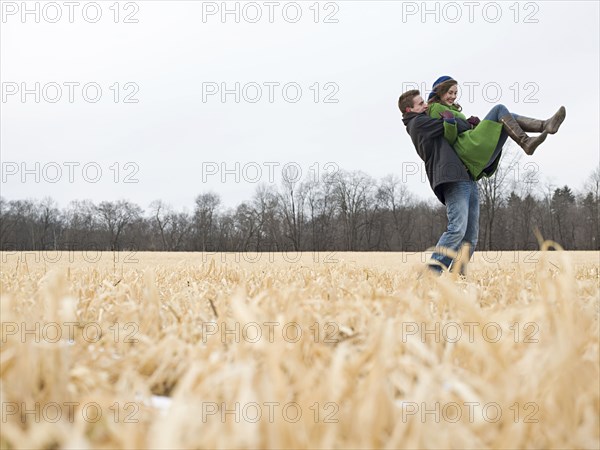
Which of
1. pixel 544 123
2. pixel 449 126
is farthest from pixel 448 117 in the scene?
pixel 544 123

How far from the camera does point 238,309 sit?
855 millimetres

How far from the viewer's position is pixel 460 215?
4.17 m

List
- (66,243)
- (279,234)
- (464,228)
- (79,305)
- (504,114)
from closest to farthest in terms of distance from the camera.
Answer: (79,305), (504,114), (464,228), (66,243), (279,234)

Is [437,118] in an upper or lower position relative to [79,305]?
upper

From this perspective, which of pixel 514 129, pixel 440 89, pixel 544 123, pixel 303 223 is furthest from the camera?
pixel 303 223

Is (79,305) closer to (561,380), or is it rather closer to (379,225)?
(561,380)

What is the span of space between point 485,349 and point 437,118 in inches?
149

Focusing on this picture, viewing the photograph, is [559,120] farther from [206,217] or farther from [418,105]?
[206,217]

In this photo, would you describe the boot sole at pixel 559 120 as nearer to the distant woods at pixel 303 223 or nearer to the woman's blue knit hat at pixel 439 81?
the woman's blue knit hat at pixel 439 81

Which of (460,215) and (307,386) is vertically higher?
(460,215)

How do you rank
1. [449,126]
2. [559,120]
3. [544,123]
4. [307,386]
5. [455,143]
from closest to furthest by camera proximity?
[307,386], [559,120], [544,123], [449,126], [455,143]

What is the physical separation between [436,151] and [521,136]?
2.70 ft

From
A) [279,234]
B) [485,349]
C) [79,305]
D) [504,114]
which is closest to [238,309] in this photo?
[485,349]

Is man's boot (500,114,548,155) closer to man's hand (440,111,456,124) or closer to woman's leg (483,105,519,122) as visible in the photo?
woman's leg (483,105,519,122)
